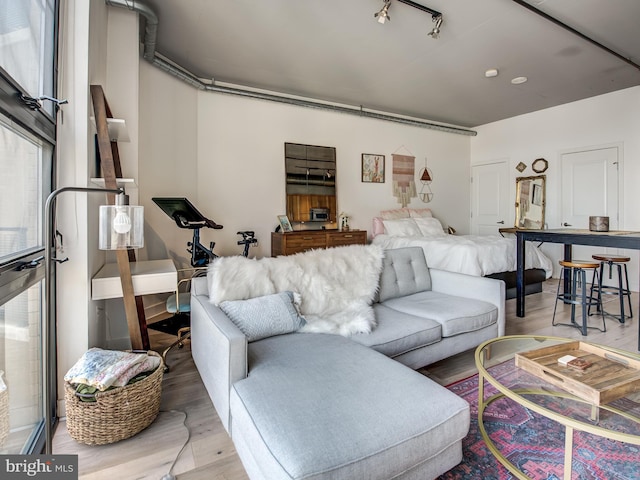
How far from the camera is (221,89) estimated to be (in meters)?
4.50

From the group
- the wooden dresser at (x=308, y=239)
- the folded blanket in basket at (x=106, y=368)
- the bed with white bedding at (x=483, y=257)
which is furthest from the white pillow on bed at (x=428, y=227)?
the folded blanket in basket at (x=106, y=368)

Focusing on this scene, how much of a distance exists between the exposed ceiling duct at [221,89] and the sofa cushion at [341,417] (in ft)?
10.2

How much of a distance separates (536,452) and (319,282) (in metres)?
1.45

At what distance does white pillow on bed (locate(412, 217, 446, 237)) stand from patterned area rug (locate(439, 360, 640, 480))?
171 inches

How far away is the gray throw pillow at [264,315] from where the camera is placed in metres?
1.85

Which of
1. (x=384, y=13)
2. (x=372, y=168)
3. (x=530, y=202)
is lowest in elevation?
(x=530, y=202)

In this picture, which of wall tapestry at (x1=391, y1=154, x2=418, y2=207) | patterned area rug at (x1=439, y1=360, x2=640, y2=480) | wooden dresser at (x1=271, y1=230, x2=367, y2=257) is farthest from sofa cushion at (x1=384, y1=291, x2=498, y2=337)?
wall tapestry at (x1=391, y1=154, x2=418, y2=207)

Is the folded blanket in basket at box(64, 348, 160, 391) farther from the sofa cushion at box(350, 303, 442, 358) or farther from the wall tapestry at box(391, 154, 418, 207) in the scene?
the wall tapestry at box(391, 154, 418, 207)

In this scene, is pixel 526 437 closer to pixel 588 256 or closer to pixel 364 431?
pixel 364 431

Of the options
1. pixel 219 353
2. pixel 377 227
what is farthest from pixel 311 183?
pixel 219 353

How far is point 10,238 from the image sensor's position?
1336mm

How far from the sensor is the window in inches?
49.4

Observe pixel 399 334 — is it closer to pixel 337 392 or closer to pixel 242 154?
pixel 337 392

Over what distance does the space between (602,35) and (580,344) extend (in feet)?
11.6
